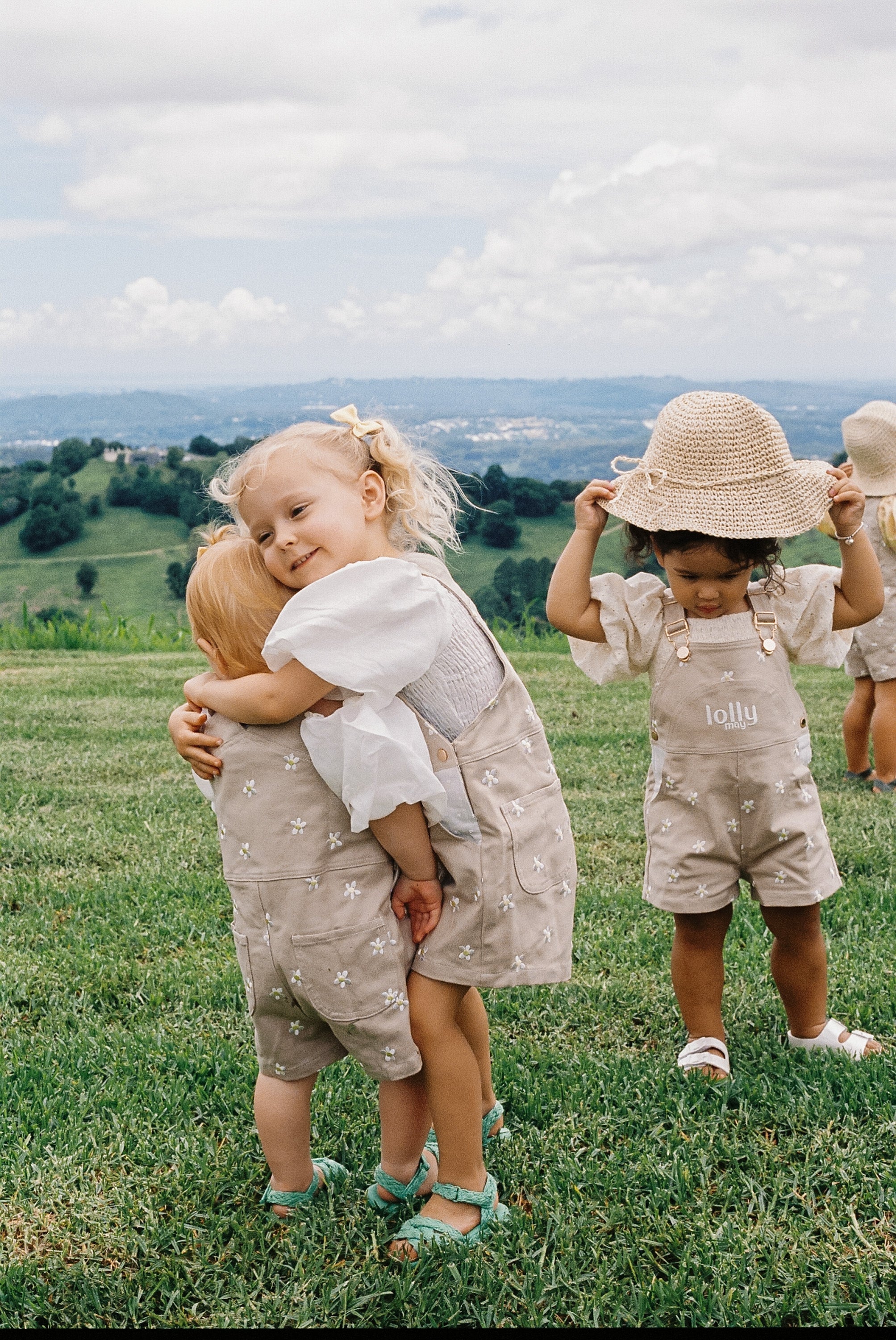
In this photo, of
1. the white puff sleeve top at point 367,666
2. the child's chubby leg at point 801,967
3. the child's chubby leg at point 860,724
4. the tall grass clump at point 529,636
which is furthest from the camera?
the tall grass clump at point 529,636

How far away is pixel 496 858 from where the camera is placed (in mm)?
2303

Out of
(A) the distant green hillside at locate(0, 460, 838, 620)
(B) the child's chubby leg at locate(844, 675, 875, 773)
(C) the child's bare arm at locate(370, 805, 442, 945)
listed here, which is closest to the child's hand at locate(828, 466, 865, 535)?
(C) the child's bare arm at locate(370, 805, 442, 945)

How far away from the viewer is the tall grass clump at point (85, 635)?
11961 millimetres

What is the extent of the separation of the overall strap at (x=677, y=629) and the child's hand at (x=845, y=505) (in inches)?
16.6

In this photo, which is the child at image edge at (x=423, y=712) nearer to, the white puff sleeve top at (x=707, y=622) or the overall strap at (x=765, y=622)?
the white puff sleeve top at (x=707, y=622)

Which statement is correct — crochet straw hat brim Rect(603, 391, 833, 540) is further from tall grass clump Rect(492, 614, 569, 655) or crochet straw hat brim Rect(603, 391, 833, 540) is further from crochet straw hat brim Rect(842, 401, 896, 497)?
tall grass clump Rect(492, 614, 569, 655)

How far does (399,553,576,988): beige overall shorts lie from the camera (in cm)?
229

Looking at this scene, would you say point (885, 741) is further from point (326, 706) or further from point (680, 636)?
point (326, 706)

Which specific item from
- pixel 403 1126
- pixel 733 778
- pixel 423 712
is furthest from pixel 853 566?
pixel 403 1126

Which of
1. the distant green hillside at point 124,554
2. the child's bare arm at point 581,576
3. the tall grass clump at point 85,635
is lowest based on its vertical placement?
the distant green hillside at point 124,554

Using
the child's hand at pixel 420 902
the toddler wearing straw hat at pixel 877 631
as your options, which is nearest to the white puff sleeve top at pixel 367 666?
the child's hand at pixel 420 902

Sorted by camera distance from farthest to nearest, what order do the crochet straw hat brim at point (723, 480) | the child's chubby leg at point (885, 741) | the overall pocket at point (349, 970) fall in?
the child's chubby leg at point (885, 741)
the crochet straw hat brim at point (723, 480)
the overall pocket at point (349, 970)

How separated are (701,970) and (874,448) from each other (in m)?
3.88

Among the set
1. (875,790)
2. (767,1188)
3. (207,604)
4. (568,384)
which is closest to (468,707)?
(207,604)
